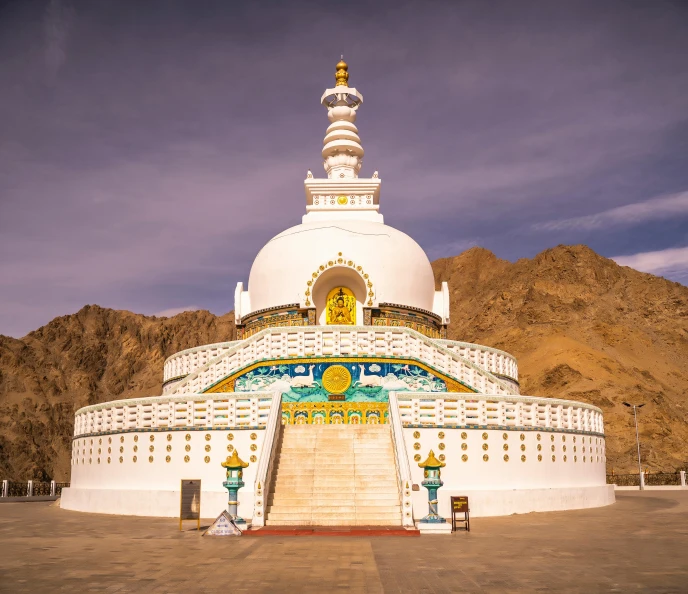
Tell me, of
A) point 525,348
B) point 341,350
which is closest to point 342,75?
point 341,350

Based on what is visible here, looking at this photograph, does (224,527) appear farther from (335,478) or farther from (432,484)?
Answer: (432,484)

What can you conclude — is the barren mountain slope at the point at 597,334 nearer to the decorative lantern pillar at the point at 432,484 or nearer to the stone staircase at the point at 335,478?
the stone staircase at the point at 335,478

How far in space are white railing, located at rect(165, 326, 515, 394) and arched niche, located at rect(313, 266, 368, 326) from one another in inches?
206

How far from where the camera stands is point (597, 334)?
89.0m

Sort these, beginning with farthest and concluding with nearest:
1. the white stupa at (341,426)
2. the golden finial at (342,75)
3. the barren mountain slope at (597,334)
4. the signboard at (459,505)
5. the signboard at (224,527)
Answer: the barren mountain slope at (597,334) → the golden finial at (342,75) → the white stupa at (341,426) → the signboard at (459,505) → the signboard at (224,527)

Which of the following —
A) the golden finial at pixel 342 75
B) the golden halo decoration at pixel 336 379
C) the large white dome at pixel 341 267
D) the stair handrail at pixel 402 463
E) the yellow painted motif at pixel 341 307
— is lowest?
the stair handrail at pixel 402 463

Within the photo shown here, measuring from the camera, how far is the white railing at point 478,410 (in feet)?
66.2

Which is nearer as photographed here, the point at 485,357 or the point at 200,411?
the point at 200,411

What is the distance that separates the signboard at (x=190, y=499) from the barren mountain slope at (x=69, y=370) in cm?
6750

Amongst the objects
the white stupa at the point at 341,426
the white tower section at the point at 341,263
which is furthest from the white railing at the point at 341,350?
the white tower section at the point at 341,263

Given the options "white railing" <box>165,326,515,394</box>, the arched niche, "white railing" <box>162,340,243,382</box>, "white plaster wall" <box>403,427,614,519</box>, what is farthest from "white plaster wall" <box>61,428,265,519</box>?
the arched niche

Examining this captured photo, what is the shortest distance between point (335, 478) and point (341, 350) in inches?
248

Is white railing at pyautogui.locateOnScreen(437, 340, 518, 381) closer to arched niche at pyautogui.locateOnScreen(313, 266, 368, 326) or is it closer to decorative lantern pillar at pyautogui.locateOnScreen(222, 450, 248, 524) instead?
arched niche at pyautogui.locateOnScreen(313, 266, 368, 326)

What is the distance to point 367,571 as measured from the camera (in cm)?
1042
